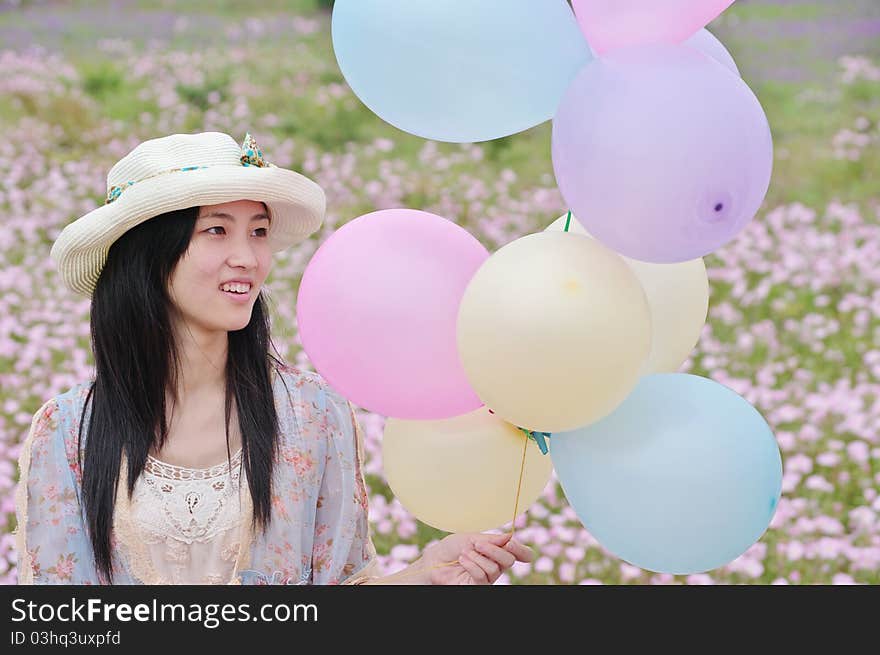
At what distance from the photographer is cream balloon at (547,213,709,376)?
1.56 m

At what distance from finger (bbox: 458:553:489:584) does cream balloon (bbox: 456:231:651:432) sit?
33 cm

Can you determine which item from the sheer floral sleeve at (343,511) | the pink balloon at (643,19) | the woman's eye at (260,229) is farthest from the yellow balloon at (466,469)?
the pink balloon at (643,19)

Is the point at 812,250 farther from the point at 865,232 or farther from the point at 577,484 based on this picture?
the point at 577,484

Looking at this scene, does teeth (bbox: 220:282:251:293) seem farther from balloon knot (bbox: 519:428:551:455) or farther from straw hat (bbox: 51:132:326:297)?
balloon knot (bbox: 519:428:551:455)

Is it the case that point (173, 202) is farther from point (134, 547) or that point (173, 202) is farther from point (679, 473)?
point (679, 473)

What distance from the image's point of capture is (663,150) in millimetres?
1273

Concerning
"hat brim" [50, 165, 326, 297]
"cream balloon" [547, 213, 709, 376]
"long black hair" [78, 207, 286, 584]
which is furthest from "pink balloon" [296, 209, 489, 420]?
"long black hair" [78, 207, 286, 584]

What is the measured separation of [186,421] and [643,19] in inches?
39.3

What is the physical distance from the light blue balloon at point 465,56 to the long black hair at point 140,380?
1.69 ft

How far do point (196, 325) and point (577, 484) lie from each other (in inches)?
28.2

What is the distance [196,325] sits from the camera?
187cm

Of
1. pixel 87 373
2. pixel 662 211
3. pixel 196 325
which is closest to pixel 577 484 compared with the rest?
pixel 662 211

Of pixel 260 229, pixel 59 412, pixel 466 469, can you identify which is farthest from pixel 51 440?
pixel 466 469

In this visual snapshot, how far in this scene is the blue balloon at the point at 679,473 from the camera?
1388 mm
